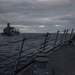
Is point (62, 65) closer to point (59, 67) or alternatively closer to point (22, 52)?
point (59, 67)

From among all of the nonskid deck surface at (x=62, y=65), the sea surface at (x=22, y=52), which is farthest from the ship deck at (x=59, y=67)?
the sea surface at (x=22, y=52)

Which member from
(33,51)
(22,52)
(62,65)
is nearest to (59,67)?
(62,65)

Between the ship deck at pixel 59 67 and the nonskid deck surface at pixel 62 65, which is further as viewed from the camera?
the nonskid deck surface at pixel 62 65

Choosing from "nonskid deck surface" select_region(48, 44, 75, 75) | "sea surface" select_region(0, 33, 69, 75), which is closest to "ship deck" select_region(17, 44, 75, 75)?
"nonskid deck surface" select_region(48, 44, 75, 75)

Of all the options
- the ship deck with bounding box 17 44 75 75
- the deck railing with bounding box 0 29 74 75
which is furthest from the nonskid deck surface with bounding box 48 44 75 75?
the deck railing with bounding box 0 29 74 75

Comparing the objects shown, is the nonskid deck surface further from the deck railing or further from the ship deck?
the deck railing

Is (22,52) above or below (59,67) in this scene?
below

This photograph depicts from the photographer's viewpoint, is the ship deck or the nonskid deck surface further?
the nonskid deck surface

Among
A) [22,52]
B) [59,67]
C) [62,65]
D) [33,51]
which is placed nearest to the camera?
[59,67]

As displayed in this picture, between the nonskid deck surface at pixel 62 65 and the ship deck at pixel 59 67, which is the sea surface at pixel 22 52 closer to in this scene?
the ship deck at pixel 59 67

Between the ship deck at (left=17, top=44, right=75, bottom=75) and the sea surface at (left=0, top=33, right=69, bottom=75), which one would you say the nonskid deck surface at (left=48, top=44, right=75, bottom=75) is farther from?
the sea surface at (left=0, top=33, right=69, bottom=75)

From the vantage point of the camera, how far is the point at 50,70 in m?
6.88

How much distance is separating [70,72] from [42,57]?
90.1 inches

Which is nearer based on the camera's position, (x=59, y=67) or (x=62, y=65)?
(x=59, y=67)
